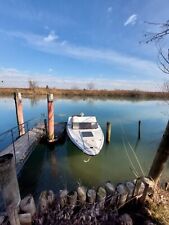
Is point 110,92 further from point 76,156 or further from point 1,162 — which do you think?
point 1,162

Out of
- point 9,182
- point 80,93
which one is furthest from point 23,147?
point 80,93

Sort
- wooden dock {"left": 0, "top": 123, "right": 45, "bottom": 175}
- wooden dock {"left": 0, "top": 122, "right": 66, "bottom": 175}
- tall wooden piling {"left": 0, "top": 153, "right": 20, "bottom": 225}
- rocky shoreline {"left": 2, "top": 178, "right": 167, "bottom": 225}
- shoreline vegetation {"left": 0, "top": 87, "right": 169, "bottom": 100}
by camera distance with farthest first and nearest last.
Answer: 1. shoreline vegetation {"left": 0, "top": 87, "right": 169, "bottom": 100}
2. wooden dock {"left": 0, "top": 122, "right": 66, "bottom": 175}
3. wooden dock {"left": 0, "top": 123, "right": 45, "bottom": 175}
4. rocky shoreline {"left": 2, "top": 178, "right": 167, "bottom": 225}
5. tall wooden piling {"left": 0, "top": 153, "right": 20, "bottom": 225}

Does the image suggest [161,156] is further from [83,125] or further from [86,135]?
[83,125]

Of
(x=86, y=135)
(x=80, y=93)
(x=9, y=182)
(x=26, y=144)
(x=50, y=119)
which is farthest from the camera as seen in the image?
(x=80, y=93)

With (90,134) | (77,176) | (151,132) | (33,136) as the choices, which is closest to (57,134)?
(33,136)

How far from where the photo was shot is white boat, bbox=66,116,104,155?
10.4 metres

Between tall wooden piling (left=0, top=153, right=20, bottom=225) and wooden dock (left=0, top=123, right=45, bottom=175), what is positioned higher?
tall wooden piling (left=0, top=153, right=20, bottom=225)

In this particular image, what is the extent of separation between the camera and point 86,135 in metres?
11.9

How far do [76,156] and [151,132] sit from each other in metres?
9.67

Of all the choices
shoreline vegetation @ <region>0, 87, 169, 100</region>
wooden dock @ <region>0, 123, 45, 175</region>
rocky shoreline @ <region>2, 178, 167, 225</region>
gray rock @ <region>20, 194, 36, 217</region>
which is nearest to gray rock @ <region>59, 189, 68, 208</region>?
rocky shoreline @ <region>2, 178, 167, 225</region>

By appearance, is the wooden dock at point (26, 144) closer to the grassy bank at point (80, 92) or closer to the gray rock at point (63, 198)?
the gray rock at point (63, 198)

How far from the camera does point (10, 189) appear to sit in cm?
248

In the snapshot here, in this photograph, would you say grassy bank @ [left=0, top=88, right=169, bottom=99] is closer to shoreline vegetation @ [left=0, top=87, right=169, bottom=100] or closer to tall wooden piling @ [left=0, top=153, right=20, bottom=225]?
shoreline vegetation @ [left=0, top=87, right=169, bottom=100]

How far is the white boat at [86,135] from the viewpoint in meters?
10.4
